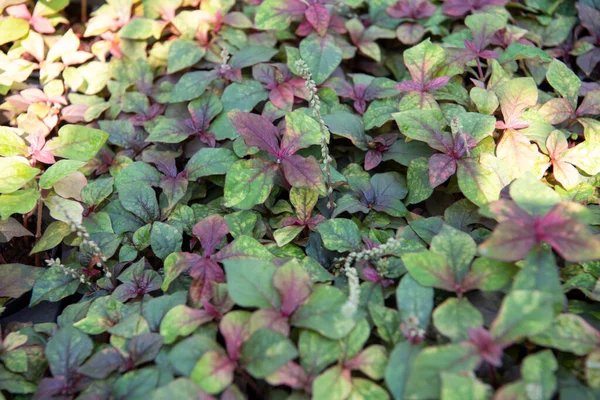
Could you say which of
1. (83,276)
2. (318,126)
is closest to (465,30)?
(318,126)

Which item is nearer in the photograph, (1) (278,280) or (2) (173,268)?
(1) (278,280)

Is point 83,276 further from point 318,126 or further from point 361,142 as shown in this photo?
point 361,142

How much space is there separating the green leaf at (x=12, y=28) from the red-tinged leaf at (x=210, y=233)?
4.75 ft

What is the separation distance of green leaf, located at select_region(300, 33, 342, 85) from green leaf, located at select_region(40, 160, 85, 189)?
956 millimetres

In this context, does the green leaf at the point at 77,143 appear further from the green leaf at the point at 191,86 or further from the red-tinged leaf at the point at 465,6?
the red-tinged leaf at the point at 465,6

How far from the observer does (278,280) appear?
128 centimetres

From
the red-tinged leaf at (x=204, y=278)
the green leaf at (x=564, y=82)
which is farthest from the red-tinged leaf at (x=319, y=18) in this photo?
the red-tinged leaf at (x=204, y=278)

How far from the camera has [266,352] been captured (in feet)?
3.78

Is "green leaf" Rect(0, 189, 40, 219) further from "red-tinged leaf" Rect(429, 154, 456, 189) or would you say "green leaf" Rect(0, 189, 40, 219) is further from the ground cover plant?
"red-tinged leaf" Rect(429, 154, 456, 189)

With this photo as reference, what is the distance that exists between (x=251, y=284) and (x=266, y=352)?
19 centimetres

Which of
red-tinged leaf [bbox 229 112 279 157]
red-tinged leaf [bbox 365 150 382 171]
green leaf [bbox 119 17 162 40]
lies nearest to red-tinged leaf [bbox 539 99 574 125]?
red-tinged leaf [bbox 365 150 382 171]

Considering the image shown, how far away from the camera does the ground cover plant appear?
1.19 m

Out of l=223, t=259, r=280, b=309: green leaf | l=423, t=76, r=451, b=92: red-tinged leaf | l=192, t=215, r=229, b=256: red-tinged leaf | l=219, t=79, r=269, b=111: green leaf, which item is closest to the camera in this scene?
l=223, t=259, r=280, b=309: green leaf

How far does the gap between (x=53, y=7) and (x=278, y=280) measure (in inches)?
76.1
